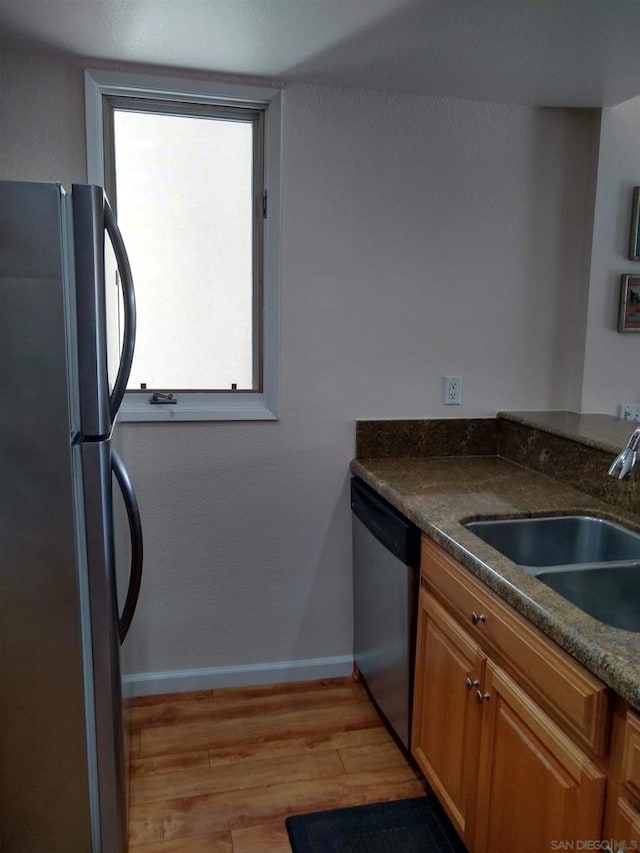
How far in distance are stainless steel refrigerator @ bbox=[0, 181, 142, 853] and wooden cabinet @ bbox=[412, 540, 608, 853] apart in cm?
85

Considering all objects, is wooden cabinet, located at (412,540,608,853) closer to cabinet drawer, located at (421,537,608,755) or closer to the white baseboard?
cabinet drawer, located at (421,537,608,755)

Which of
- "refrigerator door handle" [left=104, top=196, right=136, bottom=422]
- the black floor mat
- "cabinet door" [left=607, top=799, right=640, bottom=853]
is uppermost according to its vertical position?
"refrigerator door handle" [left=104, top=196, right=136, bottom=422]

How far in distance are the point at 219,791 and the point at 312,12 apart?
2.27 meters

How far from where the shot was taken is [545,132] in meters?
2.47

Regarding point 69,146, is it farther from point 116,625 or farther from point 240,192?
point 116,625

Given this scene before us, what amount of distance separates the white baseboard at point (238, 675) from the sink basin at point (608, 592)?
4.23ft

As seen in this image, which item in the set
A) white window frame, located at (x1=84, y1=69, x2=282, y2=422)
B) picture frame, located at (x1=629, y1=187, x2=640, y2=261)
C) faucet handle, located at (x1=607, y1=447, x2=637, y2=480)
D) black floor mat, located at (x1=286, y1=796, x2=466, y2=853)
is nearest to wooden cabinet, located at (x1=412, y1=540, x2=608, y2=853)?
black floor mat, located at (x1=286, y1=796, x2=466, y2=853)

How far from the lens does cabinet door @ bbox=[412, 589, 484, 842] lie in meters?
1.61

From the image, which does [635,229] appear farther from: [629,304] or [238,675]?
[238,675]

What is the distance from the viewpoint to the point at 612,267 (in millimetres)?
2510

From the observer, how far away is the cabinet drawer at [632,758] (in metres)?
1.04

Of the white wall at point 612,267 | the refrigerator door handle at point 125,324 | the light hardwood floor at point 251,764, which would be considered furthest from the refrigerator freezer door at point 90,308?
the white wall at point 612,267

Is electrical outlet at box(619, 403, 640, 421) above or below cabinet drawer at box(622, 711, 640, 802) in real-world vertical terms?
above

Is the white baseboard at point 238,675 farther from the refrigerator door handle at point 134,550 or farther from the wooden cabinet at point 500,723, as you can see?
the refrigerator door handle at point 134,550
